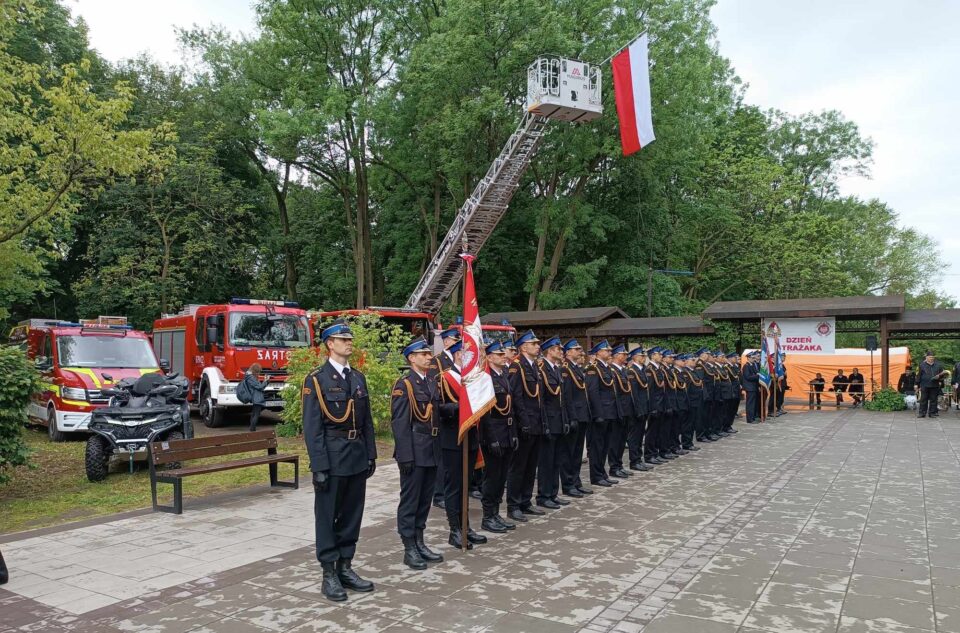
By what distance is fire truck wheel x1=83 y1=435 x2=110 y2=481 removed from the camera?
9.41m

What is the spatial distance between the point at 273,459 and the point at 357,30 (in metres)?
A: 26.5

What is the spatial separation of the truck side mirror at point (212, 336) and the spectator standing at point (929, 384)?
18135 millimetres

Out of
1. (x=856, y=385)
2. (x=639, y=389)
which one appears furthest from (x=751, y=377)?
(x=639, y=389)

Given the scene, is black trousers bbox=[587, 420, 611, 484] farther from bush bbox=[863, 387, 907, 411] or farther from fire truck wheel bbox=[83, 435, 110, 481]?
bush bbox=[863, 387, 907, 411]

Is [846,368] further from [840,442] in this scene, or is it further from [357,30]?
[357,30]

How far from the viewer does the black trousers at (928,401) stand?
61.6 ft

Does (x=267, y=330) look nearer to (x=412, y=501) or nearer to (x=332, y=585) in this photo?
(x=412, y=501)

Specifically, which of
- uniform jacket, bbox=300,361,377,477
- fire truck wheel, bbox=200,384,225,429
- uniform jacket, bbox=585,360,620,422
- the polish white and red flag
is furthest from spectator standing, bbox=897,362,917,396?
uniform jacket, bbox=300,361,377,477

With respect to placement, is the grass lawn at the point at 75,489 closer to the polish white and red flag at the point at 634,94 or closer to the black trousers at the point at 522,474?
the black trousers at the point at 522,474

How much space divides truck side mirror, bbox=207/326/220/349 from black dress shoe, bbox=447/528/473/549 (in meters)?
10.9

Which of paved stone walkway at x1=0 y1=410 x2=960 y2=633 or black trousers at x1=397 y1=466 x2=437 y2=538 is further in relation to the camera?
black trousers at x1=397 y1=466 x2=437 y2=538

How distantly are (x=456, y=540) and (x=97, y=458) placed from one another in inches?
227

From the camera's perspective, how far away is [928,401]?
1905 centimetres

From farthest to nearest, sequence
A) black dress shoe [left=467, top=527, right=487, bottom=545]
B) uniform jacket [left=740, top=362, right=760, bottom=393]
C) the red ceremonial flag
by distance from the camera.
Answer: uniform jacket [left=740, top=362, right=760, bottom=393]
black dress shoe [left=467, top=527, right=487, bottom=545]
the red ceremonial flag
